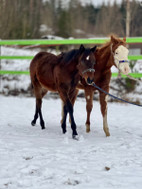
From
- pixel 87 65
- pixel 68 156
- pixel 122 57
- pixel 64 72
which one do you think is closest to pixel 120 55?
pixel 122 57

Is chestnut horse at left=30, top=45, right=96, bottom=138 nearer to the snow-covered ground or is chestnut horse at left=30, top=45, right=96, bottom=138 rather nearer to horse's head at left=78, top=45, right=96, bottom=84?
horse's head at left=78, top=45, right=96, bottom=84

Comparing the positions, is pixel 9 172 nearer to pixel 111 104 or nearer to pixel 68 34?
pixel 111 104

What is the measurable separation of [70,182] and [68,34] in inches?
954

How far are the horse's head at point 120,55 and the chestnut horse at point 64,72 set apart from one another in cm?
37

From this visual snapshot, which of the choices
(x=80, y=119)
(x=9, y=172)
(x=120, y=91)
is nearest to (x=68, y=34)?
(x=120, y=91)

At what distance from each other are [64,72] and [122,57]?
996mm

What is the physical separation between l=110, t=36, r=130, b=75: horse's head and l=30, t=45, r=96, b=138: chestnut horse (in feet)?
1.22

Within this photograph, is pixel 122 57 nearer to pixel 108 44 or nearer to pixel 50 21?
pixel 108 44

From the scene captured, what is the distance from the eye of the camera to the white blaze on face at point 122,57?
13.5 ft

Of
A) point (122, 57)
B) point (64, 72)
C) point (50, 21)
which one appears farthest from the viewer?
point (50, 21)

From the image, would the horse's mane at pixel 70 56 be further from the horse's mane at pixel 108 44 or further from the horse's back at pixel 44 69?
the horse's mane at pixel 108 44

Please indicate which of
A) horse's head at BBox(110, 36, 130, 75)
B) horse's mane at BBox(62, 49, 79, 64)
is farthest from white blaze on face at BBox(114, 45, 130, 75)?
horse's mane at BBox(62, 49, 79, 64)

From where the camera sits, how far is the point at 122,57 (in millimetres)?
4145

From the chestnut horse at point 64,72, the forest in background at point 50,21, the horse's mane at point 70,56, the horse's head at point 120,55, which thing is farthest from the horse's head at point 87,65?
the forest in background at point 50,21
